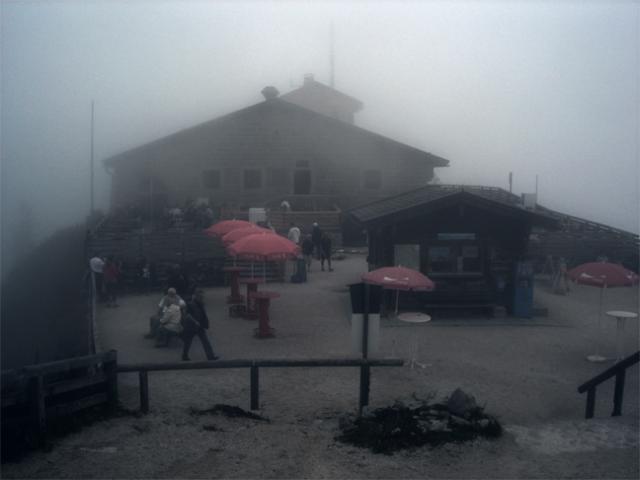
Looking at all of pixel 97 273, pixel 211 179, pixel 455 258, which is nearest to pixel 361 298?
pixel 455 258

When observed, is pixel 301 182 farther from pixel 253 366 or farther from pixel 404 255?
pixel 253 366

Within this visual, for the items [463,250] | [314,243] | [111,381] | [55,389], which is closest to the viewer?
[55,389]

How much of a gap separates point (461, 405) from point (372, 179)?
25141 millimetres

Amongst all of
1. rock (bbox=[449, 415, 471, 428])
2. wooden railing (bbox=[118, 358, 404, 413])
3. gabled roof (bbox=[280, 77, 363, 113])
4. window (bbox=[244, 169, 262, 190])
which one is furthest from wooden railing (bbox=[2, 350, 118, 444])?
gabled roof (bbox=[280, 77, 363, 113])

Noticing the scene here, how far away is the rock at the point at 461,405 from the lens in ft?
28.2

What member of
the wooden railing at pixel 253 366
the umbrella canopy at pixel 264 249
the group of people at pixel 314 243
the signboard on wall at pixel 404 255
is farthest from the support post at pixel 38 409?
the group of people at pixel 314 243

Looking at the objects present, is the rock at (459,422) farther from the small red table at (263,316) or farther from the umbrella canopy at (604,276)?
the small red table at (263,316)

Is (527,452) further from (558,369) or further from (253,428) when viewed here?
(558,369)

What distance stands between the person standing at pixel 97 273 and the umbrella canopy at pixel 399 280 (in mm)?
9533

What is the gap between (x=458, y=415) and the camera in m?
8.58

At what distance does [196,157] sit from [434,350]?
21.9m

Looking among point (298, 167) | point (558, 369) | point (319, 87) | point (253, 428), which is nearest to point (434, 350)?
point (558, 369)

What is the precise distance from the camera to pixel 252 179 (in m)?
33.1

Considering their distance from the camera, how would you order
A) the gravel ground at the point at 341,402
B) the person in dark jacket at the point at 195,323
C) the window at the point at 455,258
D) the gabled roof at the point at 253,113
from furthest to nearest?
the gabled roof at the point at 253,113
the window at the point at 455,258
the person in dark jacket at the point at 195,323
the gravel ground at the point at 341,402
